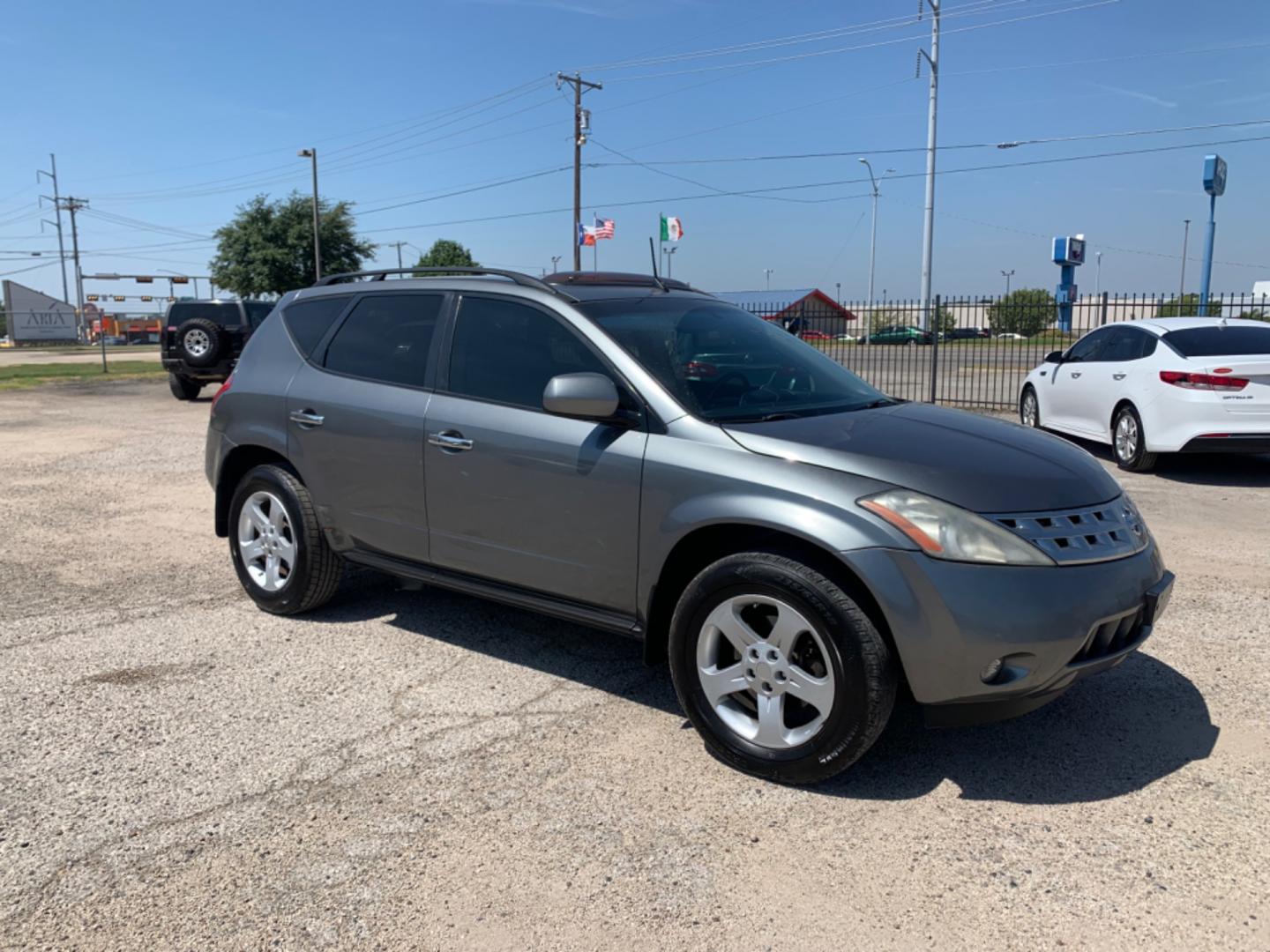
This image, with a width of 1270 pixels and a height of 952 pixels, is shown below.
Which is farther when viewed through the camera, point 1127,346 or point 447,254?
point 447,254

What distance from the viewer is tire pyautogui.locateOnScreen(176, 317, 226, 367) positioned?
57.1 feet

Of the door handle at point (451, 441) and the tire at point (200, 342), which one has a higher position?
the tire at point (200, 342)

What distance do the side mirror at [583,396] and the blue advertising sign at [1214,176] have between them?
1214 inches

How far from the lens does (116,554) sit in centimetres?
673

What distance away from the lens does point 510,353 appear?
435 cm

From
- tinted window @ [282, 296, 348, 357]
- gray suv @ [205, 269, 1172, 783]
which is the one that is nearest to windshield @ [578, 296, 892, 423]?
gray suv @ [205, 269, 1172, 783]

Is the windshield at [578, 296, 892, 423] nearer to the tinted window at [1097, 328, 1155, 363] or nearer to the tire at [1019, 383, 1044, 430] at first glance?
the tinted window at [1097, 328, 1155, 363]

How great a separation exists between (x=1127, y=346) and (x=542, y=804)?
8995 millimetres

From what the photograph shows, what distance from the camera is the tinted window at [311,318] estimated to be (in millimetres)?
5164

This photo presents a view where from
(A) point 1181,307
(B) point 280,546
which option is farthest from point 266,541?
(A) point 1181,307

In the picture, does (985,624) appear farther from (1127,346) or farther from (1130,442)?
(1127,346)

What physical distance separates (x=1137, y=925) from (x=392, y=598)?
4096mm

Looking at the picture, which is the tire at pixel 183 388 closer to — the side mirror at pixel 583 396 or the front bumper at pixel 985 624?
the side mirror at pixel 583 396

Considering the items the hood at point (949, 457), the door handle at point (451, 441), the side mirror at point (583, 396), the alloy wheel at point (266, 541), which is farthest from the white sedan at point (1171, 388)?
the alloy wheel at point (266, 541)
